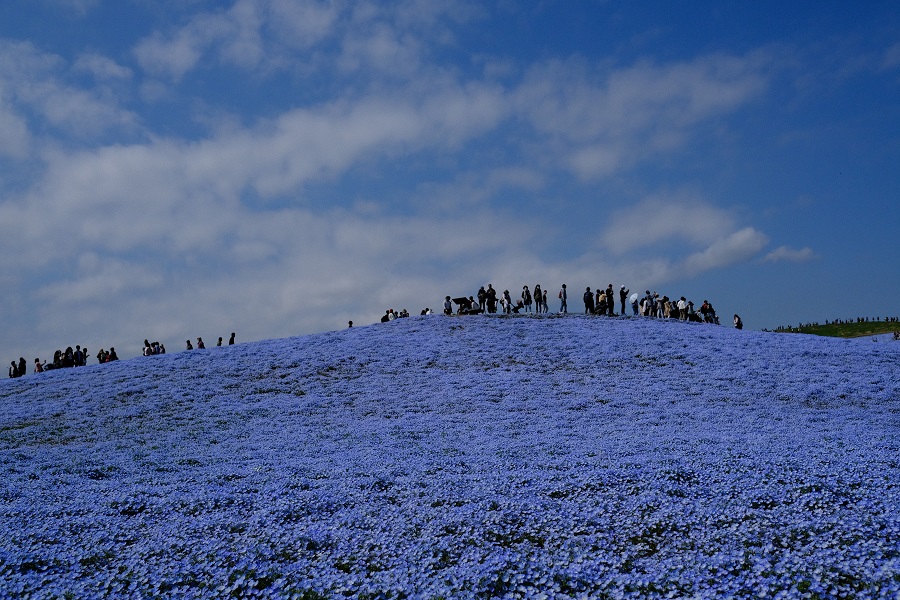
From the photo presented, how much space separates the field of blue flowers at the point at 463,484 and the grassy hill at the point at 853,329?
34353 millimetres

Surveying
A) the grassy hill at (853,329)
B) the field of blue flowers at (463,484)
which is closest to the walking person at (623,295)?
the field of blue flowers at (463,484)

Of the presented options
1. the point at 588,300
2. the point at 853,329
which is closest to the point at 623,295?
the point at 588,300

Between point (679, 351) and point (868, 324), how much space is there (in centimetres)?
4734

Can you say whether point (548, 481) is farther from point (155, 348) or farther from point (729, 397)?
point (155, 348)

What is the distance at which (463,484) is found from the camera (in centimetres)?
1018

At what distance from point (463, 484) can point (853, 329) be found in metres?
59.5

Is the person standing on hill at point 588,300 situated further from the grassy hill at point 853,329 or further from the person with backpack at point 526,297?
the grassy hill at point 853,329

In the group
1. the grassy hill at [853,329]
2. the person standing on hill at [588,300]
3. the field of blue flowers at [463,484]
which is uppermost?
the person standing on hill at [588,300]

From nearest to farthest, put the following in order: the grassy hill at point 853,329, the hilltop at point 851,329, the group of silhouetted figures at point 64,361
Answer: the group of silhouetted figures at point 64,361 < the grassy hill at point 853,329 < the hilltop at point 851,329

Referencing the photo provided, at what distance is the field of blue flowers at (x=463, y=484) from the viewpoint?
7.00m

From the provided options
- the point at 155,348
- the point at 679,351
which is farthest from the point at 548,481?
the point at 155,348

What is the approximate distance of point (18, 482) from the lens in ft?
37.1

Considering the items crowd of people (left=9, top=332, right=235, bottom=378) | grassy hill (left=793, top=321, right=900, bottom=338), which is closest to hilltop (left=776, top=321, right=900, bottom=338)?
grassy hill (left=793, top=321, right=900, bottom=338)

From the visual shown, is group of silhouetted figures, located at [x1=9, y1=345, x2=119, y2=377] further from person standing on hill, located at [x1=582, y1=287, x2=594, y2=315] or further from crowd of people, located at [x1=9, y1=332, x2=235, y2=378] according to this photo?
person standing on hill, located at [x1=582, y1=287, x2=594, y2=315]
